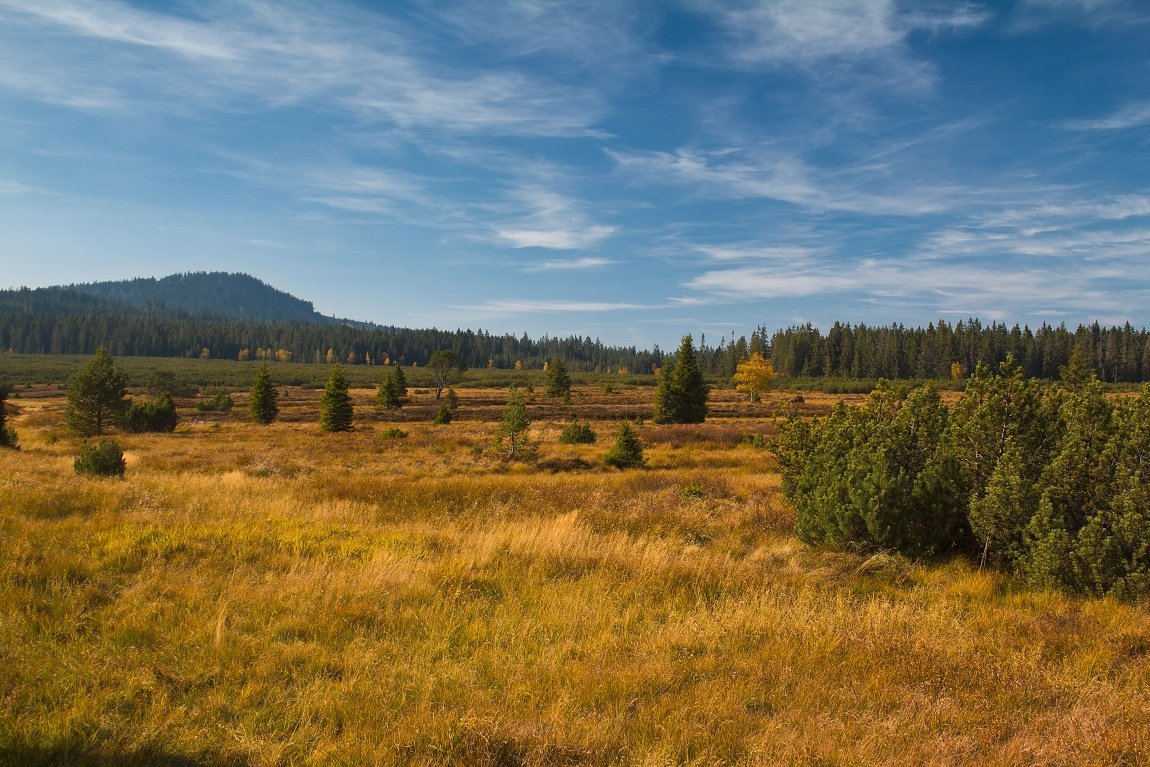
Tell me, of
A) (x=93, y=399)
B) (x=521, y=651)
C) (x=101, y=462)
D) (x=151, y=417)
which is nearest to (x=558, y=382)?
(x=151, y=417)

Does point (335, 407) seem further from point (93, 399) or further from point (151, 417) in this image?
point (93, 399)

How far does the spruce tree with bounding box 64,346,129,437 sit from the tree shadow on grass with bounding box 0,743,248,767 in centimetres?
4080

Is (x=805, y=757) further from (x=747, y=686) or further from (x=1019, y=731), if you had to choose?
(x=1019, y=731)

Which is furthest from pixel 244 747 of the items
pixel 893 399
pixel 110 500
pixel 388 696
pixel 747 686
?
pixel 893 399

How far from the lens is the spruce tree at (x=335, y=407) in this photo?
4088 centimetres

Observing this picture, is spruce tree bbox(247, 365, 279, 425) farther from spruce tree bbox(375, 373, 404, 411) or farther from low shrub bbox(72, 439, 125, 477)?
low shrub bbox(72, 439, 125, 477)

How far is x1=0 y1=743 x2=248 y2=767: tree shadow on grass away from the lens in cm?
348

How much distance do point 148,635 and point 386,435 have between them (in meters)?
31.1

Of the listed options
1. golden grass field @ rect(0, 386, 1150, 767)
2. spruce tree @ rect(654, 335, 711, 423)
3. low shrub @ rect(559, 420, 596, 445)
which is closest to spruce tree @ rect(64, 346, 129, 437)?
low shrub @ rect(559, 420, 596, 445)

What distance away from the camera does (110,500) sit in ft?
34.0

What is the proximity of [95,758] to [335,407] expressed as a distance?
39815 millimetres

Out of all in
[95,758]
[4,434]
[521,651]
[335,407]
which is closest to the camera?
[95,758]

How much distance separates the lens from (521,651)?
5.14 meters

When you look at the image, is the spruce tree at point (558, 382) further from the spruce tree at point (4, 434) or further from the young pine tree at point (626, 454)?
the spruce tree at point (4, 434)
